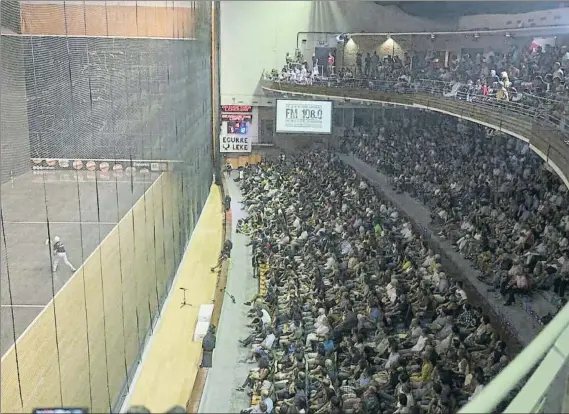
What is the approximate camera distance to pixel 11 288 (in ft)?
20.0

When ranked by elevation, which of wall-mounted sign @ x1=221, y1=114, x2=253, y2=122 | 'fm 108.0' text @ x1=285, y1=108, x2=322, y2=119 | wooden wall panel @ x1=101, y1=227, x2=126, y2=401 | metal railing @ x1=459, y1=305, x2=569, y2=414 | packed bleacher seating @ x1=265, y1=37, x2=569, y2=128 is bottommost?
wooden wall panel @ x1=101, y1=227, x2=126, y2=401

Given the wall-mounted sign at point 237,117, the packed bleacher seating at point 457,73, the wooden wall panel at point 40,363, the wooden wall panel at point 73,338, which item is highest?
the packed bleacher seating at point 457,73

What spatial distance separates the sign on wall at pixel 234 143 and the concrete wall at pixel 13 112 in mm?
3480

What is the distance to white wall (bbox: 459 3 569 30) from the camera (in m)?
8.70

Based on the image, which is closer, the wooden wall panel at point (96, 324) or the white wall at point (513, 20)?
the wooden wall panel at point (96, 324)

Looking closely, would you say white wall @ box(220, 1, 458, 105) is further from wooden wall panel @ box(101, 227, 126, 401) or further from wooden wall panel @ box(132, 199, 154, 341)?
wooden wall panel @ box(101, 227, 126, 401)

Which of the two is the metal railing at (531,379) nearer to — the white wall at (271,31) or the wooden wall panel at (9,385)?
the wooden wall panel at (9,385)

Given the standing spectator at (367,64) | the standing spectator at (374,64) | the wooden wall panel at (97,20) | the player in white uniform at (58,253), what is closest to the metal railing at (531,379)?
the wooden wall panel at (97,20)

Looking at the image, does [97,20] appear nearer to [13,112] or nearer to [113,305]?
[113,305]

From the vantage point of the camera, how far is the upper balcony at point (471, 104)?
5.75 m

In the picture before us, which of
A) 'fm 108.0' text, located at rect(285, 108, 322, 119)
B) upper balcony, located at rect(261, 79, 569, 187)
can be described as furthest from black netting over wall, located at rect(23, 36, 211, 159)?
upper balcony, located at rect(261, 79, 569, 187)

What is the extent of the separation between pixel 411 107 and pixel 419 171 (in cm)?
132

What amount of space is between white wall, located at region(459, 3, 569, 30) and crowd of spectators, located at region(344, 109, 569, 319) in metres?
1.34

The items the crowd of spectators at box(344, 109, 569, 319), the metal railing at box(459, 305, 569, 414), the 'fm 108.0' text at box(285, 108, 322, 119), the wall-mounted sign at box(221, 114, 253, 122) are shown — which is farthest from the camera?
the wall-mounted sign at box(221, 114, 253, 122)
